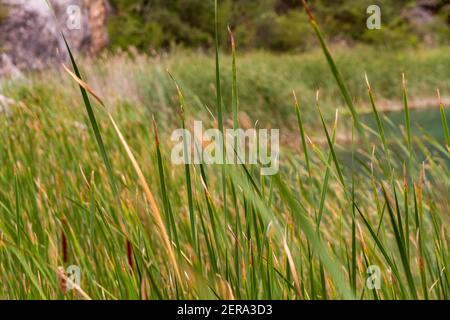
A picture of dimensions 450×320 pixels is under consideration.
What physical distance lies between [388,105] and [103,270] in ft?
40.5

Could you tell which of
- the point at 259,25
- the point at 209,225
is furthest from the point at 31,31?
the point at 209,225

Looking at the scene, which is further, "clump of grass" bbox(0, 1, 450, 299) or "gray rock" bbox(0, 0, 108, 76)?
"gray rock" bbox(0, 0, 108, 76)

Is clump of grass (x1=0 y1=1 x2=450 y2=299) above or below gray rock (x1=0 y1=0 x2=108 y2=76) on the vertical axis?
below

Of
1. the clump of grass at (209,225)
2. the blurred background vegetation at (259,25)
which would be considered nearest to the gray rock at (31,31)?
the blurred background vegetation at (259,25)

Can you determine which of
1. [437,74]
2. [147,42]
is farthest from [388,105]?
[147,42]

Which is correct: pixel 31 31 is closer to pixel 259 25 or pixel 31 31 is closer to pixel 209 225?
pixel 259 25

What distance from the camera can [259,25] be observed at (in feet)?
65.4

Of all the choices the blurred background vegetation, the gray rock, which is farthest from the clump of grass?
the blurred background vegetation

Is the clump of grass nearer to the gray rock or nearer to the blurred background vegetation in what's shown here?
the gray rock

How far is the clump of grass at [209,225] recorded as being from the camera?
3.70 feet

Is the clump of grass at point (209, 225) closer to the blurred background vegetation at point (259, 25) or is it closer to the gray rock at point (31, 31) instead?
the gray rock at point (31, 31)

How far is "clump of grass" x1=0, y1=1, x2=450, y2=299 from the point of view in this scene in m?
1.13

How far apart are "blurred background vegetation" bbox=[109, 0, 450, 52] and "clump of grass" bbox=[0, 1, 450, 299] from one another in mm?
14721

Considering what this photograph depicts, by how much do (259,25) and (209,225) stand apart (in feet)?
58.7
